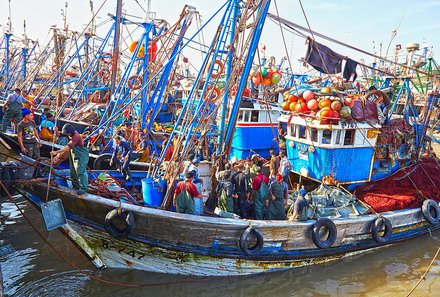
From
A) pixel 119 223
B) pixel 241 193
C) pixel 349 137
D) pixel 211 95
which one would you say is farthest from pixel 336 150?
pixel 119 223

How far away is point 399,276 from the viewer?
27.9 ft

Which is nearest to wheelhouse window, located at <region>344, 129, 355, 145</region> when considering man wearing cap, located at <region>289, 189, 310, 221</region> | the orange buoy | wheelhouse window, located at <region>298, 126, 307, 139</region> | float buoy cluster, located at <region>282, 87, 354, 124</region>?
float buoy cluster, located at <region>282, 87, 354, 124</region>

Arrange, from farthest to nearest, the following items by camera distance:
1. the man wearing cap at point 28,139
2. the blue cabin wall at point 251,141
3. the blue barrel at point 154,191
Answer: the blue cabin wall at point 251,141 < the man wearing cap at point 28,139 < the blue barrel at point 154,191

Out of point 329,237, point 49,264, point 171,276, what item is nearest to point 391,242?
point 329,237

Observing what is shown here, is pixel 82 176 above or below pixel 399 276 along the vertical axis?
above

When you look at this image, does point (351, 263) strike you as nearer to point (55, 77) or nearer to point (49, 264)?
point (49, 264)

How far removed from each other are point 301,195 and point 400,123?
4.79m

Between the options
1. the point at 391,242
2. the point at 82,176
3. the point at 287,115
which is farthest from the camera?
the point at 287,115

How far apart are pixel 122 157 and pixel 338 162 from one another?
5902mm

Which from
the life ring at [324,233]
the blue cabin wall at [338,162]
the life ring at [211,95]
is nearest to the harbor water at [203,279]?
the life ring at [324,233]

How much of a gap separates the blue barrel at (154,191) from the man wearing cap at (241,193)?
1583 millimetres

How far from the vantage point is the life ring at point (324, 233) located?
311 inches

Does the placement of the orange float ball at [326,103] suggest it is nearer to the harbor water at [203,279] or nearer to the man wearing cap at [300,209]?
the man wearing cap at [300,209]

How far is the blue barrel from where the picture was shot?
7.78m
